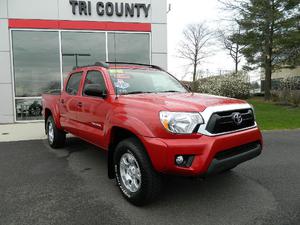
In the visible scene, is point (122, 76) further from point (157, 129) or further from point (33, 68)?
point (33, 68)

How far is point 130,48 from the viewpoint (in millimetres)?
12312

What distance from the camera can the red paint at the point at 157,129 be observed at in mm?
3137

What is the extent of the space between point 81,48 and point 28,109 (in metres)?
3.35

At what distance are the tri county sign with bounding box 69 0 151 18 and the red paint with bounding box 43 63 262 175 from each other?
7766 millimetres

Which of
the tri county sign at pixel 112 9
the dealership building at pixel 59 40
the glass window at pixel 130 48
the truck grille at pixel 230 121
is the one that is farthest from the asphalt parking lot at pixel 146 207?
the tri county sign at pixel 112 9

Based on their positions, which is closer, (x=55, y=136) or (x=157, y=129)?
(x=157, y=129)

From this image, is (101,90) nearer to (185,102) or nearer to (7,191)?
(185,102)

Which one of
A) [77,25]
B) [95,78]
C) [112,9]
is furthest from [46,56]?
[95,78]

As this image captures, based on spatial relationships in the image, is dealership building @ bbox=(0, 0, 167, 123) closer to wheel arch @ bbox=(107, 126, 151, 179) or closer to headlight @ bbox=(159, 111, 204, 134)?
wheel arch @ bbox=(107, 126, 151, 179)

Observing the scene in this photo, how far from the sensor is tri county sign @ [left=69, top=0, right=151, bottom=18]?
1141 centimetres

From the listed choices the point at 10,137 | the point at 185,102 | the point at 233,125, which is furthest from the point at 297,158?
the point at 10,137

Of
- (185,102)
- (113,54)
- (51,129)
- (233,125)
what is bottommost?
(51,129)

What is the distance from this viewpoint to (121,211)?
344 cm

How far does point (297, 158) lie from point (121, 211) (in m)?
4.06
